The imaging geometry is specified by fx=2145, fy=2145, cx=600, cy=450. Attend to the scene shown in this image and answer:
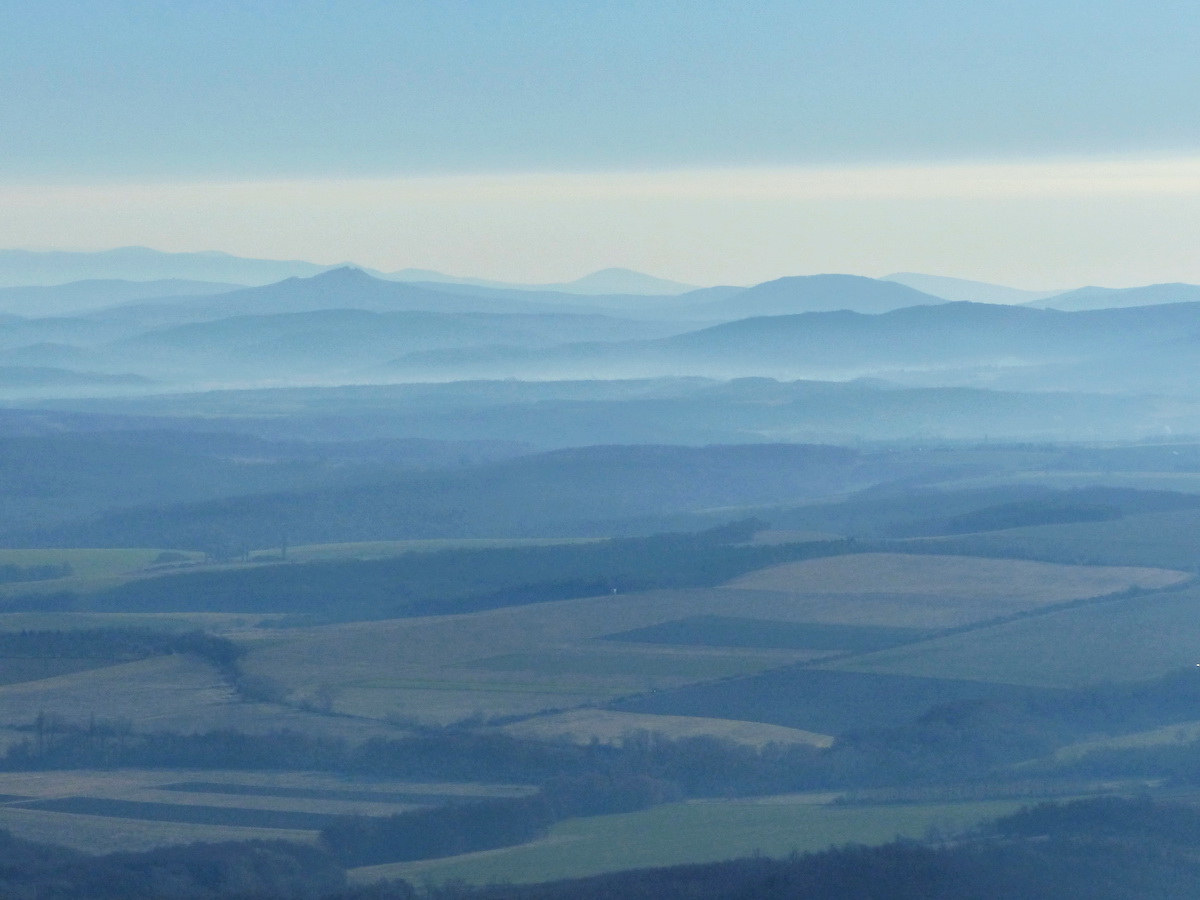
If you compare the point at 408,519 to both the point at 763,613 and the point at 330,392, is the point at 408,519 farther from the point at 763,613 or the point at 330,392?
the point at 330,392

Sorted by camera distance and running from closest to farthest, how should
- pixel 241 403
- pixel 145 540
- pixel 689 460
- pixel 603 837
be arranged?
1. pixel 603 837
2. pixel 145 540
3. pixel 689 460
4. pixel 241 403

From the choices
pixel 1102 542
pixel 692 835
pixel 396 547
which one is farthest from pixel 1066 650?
pixel 396 547

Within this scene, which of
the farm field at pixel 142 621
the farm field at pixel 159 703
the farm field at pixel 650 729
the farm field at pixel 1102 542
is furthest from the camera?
the farm field at pixel 1102 542

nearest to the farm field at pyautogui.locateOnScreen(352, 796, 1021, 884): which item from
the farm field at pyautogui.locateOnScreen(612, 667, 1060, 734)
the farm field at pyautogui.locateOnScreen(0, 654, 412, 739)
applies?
the farm field at pyautogui.locateOnScreen(612, 667, 1060, 734)

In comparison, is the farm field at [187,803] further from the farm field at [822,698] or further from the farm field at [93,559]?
the farm field at [93,559]

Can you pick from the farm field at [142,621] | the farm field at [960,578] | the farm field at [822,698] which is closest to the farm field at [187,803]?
the farm field at [822,698]

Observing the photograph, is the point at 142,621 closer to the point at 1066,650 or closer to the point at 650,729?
the point at 650,729

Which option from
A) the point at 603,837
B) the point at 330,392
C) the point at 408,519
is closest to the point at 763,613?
the point at 603,837
